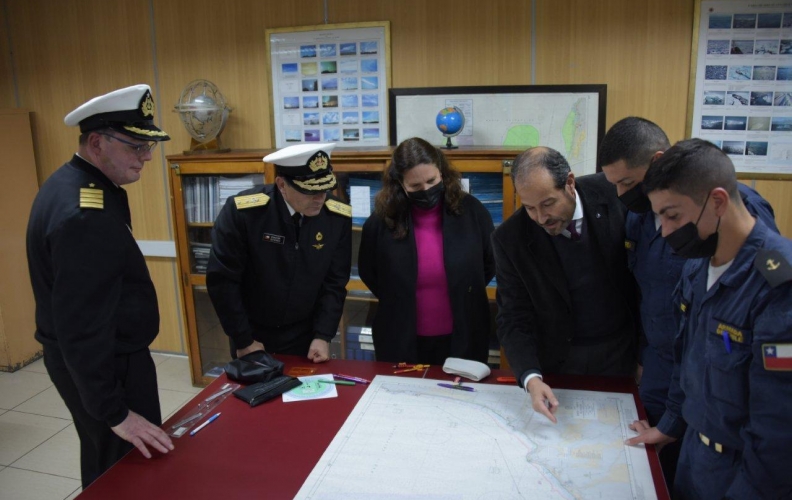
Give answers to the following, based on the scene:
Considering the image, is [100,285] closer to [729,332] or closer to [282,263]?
[282,263]

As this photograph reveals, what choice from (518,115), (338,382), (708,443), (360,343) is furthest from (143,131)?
(518,115)

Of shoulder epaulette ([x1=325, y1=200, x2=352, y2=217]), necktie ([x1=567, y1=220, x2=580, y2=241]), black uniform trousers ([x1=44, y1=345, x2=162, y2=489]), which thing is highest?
shoulder epaulette ([x1=325, y1=200, x2=352, y2=217])

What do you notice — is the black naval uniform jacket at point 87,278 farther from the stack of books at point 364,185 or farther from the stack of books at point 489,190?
the stack of books at point 489,190

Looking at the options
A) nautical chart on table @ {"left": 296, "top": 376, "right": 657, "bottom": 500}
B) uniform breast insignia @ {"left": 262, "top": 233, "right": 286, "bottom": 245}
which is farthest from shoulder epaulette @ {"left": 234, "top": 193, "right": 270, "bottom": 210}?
nautical chart on table @ {"left": 296, "top": 376, "right": 657, "bottom": 500}

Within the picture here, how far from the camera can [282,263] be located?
2232 millimetres

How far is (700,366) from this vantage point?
131 centimetres

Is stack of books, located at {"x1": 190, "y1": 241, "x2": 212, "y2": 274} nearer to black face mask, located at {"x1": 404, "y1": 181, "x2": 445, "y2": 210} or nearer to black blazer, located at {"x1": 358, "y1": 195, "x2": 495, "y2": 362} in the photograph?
black blazer, located at {"x1": 358, "y1": 195, "x2": 495, "y2": 362}

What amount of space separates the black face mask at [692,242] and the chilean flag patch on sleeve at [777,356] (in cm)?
24

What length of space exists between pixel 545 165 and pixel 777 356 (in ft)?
2.63

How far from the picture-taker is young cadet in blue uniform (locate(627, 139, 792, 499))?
111 cm

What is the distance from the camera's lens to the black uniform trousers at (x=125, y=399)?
174 cm

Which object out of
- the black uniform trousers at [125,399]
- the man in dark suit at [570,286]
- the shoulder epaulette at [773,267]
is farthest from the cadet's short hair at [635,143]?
the black uniform trousers at [125,399]

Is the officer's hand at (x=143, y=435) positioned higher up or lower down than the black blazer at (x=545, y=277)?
lower down

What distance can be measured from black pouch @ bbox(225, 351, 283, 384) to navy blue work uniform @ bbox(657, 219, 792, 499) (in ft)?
3.92
